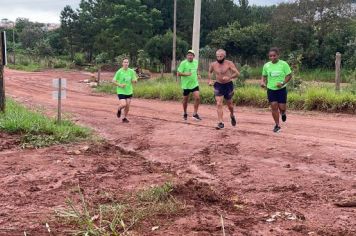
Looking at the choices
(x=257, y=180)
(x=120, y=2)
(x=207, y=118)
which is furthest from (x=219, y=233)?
(x=120, y=2)

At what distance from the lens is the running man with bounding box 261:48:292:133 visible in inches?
387

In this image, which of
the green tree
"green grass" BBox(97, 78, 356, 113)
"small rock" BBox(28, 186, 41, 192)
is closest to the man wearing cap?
"green grass" BBox(97, 78, 356, 113)

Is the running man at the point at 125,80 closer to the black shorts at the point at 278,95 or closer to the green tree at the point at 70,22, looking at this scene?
the black shorts at the point at 278,95

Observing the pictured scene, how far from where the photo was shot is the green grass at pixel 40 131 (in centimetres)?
933

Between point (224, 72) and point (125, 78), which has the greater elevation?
point (224, 72)

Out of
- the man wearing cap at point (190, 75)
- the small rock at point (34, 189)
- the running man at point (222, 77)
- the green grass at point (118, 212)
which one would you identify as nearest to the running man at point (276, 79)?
the running man at point (222, 77)

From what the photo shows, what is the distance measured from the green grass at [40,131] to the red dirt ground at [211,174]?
304 mm

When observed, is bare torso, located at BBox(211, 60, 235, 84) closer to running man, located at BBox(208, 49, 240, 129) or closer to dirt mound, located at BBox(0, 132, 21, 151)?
running man, located at BBox(208, 49, 240, 129)

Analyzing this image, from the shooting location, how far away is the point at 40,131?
386 inches

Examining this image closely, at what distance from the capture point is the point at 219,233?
467cm

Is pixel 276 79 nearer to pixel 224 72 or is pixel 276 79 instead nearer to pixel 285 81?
pixel 285 81

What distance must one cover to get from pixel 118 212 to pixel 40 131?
5101 mm

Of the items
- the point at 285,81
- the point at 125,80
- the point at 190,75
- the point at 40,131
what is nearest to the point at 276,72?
the point at 285,81

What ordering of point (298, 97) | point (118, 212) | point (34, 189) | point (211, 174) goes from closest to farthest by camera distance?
1. point (118, 212)
2. point (34, 189)
3. point (211, 174)
4. point (298, 97)
